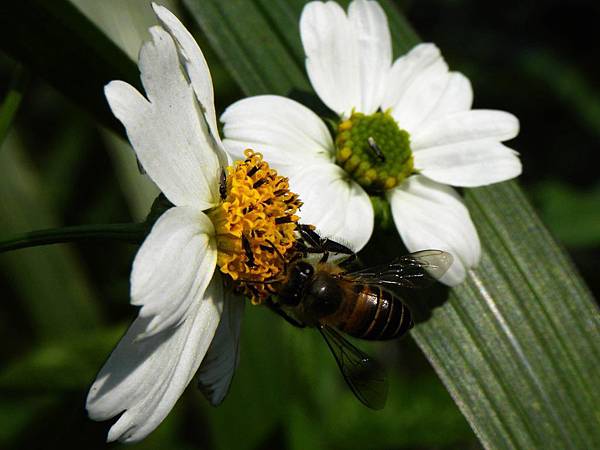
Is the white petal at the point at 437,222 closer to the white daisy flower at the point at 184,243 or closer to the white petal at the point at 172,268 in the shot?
the white daisy flower at the point at 184,243

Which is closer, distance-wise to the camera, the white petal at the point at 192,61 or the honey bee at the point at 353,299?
the white petal at the point at 192,61

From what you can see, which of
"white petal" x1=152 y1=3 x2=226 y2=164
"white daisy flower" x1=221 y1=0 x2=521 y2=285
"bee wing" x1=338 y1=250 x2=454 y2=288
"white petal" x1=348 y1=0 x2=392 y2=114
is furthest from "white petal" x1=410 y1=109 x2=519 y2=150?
"white petal" x1=152 y1=3 x2=226 y2=164

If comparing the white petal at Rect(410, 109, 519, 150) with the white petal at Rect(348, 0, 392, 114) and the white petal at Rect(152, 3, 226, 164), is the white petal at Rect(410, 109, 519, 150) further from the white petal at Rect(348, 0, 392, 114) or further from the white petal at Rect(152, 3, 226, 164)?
the white petal at Rect(152, 3, 226, 164)

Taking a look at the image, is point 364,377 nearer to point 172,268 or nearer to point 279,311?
point 279,311

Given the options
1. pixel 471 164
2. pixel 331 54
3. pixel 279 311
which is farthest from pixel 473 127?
pixel 279 311

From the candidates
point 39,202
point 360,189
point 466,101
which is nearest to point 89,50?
point 360,189

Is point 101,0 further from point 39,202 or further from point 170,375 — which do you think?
point 170,375

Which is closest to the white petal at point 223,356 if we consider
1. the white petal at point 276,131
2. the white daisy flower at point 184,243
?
the white daisy flower at point 184,243
